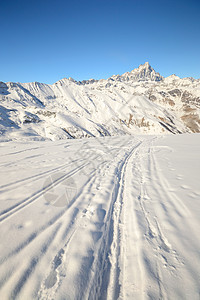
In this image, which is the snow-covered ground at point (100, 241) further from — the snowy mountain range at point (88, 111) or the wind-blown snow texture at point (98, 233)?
the snowy mountain range at point (88, 111)

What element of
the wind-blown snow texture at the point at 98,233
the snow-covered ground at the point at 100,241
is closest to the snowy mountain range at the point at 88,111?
the wind-blown snow texture at the point at 98,233

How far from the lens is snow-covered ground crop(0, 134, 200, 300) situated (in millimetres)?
1846

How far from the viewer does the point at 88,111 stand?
213 ft

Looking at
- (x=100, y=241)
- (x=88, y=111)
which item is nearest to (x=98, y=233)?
(x=100, y=241)

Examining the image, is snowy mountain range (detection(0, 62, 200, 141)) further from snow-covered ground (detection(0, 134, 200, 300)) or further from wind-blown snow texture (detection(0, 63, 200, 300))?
snow-covered ground (detection(0, 134, 200, 300))

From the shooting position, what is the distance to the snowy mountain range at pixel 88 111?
3362cm

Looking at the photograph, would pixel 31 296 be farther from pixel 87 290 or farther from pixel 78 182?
pixel 78 182

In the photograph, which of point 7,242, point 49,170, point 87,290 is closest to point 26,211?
point 7,242

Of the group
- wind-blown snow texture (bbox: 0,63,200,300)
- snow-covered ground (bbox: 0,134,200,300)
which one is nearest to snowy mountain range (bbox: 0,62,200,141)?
wind-blown snow texture (bbox: 0,63,200,300)

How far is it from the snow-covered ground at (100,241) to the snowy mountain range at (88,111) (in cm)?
2749

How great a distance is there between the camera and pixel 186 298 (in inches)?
66.2

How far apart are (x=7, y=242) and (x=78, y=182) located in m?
3.05

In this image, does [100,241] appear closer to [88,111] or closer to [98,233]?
[98,233]

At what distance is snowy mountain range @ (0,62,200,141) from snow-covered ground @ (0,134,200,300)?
27491 millimetres
